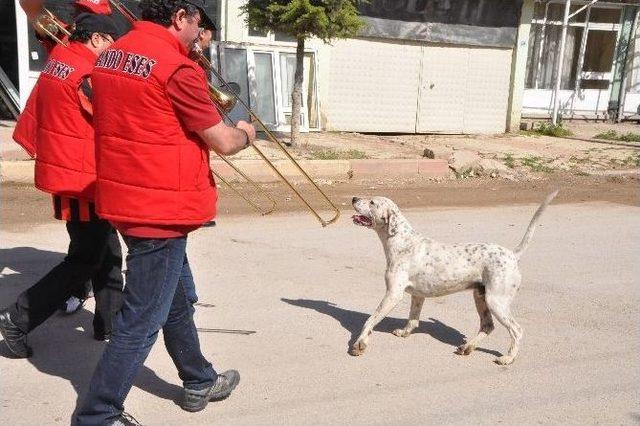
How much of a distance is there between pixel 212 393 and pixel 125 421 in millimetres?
525

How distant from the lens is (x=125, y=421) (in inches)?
142

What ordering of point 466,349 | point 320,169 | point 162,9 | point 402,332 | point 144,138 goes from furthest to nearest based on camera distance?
point 320,169, point 402,332, point 466,349, point 162,9, point 144,138

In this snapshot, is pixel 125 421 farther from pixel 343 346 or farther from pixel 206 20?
pixel 206 20

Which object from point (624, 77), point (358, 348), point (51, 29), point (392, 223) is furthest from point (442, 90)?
point (51, 29)

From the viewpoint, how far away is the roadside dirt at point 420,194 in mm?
8351

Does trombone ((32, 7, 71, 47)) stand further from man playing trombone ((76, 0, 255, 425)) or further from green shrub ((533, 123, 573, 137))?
green shrub ((533, 123, 573, 137))

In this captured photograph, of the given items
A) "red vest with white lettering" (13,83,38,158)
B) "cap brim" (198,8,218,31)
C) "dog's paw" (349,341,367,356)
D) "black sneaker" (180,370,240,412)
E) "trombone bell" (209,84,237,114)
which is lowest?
"dog's paw" (349,341,367,356)

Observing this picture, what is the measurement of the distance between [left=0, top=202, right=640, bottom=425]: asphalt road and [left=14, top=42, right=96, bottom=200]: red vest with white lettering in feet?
3.46

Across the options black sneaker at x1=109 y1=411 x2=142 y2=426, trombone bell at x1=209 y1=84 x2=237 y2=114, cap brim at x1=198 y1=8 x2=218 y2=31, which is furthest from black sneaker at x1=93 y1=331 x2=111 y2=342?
cap brim at x1=198 y1=8 x2=218 y2=31

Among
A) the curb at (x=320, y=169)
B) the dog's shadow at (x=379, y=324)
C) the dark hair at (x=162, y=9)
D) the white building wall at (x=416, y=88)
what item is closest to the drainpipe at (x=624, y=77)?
the white building wall at (x=416, y=88)

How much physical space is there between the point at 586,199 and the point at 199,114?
8.49 m

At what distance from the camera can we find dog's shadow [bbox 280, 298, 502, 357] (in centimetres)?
517

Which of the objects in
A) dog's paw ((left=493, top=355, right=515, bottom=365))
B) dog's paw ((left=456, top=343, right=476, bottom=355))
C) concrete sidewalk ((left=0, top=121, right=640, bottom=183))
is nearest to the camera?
dog's paw ((left=493, top=355, right=515, bottom=365))

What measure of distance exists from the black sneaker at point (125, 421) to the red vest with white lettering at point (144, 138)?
0.93 m
